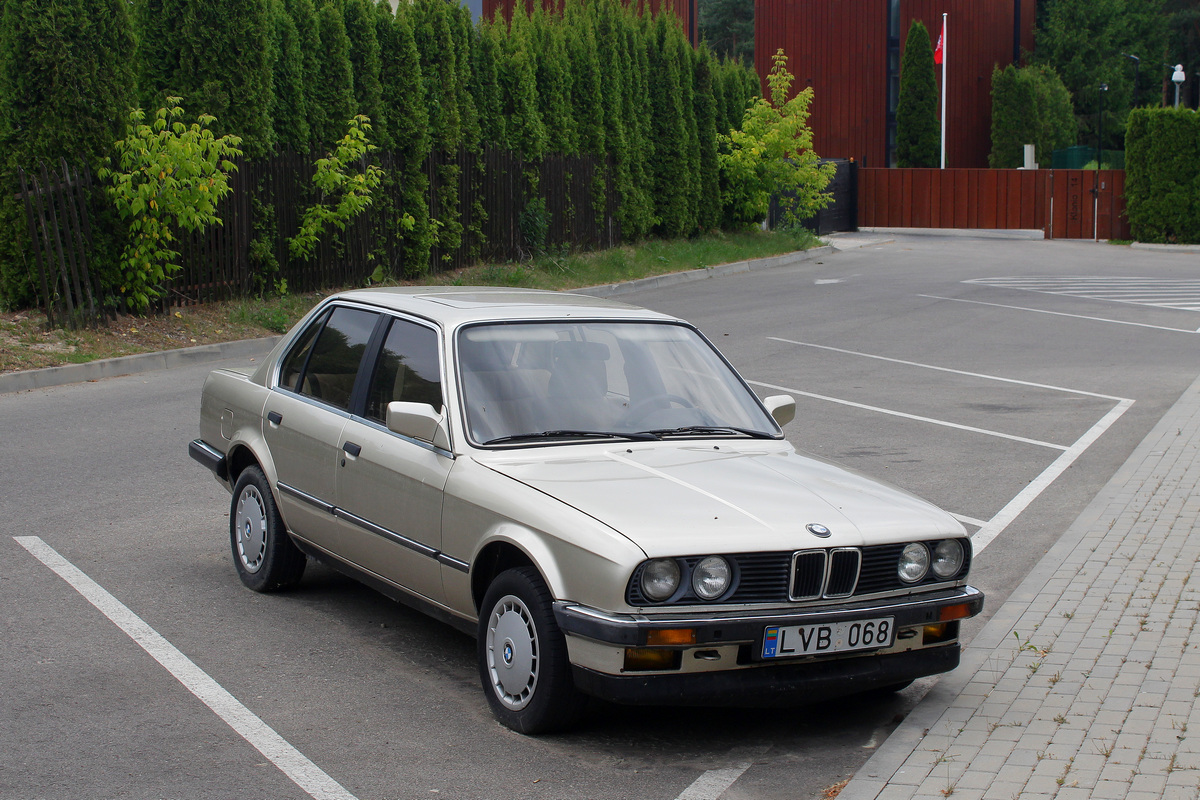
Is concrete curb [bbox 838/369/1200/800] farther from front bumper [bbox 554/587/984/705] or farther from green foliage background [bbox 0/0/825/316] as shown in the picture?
green foliage background [bbox 0/0/825/316]

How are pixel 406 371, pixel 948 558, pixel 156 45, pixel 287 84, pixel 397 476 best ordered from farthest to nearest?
1. pixel 287 84
2. pixel 156 45
3. pixel 406 371
4. pixel 397 476
5. pixel 948 558

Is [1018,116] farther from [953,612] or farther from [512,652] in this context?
[512,652]

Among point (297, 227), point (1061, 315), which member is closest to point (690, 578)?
point (297, 227)

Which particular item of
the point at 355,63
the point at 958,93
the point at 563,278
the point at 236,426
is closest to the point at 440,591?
the point at 236,426

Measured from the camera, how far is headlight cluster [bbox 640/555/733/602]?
417 cm

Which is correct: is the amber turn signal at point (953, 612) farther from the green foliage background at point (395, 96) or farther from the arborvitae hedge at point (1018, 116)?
the arborvitae hedge at point (1018, 116)

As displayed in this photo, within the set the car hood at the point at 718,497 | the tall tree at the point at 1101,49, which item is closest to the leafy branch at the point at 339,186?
the car hood at the point at 718,497

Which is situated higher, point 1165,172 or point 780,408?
point 780,408

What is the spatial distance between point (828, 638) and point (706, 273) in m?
21.5

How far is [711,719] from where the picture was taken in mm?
4773

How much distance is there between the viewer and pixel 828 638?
4320 millimetres

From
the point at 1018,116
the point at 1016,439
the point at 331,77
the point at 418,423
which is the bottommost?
the point at 1016,439

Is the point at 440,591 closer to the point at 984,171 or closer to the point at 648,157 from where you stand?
the point at 648,157

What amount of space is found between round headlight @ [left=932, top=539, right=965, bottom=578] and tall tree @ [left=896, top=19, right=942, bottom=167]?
45019 millimetres
